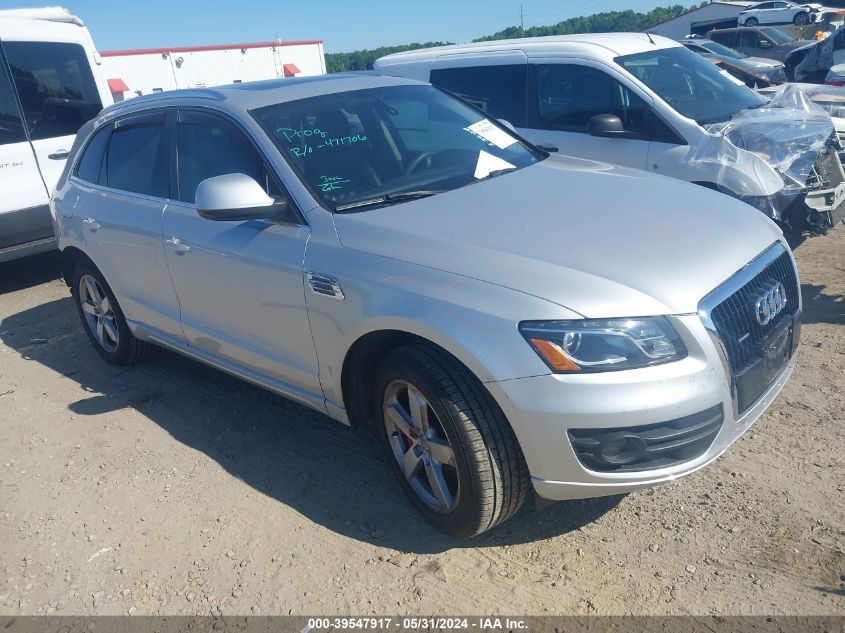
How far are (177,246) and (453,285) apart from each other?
192cm

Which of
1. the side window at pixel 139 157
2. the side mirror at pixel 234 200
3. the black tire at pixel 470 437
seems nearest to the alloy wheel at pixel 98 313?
the side window at pixel 139 157

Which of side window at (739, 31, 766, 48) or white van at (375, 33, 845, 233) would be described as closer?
white van at (375, 33, 845, 233)

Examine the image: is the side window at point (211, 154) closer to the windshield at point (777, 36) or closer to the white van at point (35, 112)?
the white van at point (35, 112)

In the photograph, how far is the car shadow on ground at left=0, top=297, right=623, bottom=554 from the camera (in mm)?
3174

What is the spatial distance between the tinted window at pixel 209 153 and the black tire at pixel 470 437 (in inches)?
52.3

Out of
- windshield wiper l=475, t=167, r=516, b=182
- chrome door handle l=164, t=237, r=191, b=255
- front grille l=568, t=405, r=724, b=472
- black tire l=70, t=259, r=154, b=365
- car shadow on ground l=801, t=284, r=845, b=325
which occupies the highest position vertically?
windshield wiper l=475, t=167, r=516, b=182

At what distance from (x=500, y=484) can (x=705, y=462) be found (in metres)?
0.74

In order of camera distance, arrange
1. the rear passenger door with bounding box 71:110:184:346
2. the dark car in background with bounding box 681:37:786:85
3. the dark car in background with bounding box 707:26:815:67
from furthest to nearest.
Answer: the dark car in background with bounding box 707:26:815:67, the dark car in background with bounding box 681:37:786:85, the rear passenger door with bounding box 71:110:184:346

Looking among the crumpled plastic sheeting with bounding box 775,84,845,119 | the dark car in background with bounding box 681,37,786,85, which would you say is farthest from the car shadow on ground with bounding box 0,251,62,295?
the dark car in background with bounding box 681,37,786,85

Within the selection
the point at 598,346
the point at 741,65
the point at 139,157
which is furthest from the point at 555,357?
the point at 741,65

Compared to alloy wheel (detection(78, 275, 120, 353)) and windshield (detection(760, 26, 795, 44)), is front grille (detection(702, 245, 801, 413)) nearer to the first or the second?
alloy wheel (detection(78, 275, 120, 353))

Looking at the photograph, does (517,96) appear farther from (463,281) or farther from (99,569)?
(99,569)

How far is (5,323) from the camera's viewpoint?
21.4 feet

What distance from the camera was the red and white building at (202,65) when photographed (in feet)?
102
